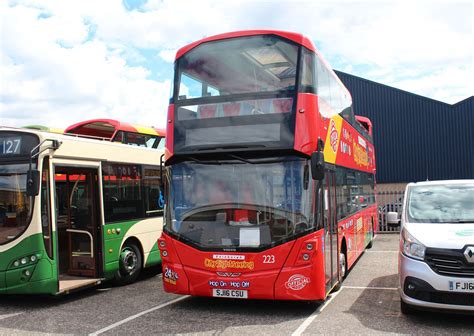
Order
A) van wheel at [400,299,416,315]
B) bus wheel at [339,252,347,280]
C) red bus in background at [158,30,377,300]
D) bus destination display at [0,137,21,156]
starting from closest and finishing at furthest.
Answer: van wheel at [400,299,416,315] → red bus in background at [158,30,377,300] → bus destination display at [0,137,21,156] → bus wheel at [339,252,347,280]

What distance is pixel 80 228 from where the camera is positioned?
8.80 metres

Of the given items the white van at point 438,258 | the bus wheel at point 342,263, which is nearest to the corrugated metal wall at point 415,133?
the bus wheel at point 342,263

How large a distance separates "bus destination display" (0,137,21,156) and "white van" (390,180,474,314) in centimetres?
604

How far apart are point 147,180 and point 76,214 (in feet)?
5.90

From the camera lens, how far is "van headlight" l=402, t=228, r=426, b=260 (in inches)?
228

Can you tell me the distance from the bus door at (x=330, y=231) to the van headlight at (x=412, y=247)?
1.20 meters

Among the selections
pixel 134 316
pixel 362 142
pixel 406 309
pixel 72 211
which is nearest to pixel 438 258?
pixel 406 309

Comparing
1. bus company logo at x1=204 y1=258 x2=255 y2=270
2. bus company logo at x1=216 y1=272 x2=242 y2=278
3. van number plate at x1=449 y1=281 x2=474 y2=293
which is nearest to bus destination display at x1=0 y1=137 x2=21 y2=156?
bus company logo at x1=204 y1=258 x2=255 y2=270

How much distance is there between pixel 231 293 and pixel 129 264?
357 centimetres

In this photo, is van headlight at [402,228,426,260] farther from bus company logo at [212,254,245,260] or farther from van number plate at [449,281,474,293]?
bus company logo at [212,254,245,260]

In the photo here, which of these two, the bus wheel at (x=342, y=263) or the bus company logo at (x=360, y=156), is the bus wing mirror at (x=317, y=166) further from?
the bus company logo at (x=360, y=156)

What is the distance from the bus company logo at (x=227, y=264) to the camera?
651 centimetres

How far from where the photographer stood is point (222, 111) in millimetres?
6867

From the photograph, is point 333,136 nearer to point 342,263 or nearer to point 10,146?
point 342,263
